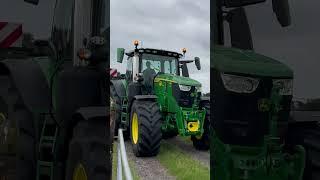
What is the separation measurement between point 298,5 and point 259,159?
2.75ft

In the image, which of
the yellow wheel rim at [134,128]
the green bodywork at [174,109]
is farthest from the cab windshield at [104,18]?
the green bodywork at [174,109]

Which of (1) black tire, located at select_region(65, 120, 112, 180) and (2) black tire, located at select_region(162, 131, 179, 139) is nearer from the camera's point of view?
(1) black tire, located at select_region(65, 120, 112, 180)

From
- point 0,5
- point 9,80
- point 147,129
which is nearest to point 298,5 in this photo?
point 0,5

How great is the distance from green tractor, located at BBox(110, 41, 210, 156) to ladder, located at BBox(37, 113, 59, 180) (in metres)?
5.39

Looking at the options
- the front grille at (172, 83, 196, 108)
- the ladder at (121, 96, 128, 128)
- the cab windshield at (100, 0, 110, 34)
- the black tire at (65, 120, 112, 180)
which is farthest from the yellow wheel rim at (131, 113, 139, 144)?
the cab windshield at (100, 0, 110, 34)

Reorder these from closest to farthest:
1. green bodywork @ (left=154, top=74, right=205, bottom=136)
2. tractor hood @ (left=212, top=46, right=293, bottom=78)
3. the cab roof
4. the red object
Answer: tractor hood @ (left=212, top=46, right=293, bottom=78)
the red object
green bodywork @ (left=154, top=74, right=205, bottom=136)
the cab roof

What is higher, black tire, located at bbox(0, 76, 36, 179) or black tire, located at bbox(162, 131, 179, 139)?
black tire, located at bbox(0, 76, 36, 179)

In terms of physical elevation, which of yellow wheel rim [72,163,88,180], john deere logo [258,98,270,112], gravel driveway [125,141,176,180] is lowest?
gravel driveway [125,141,176,180]

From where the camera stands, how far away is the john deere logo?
2.35 m

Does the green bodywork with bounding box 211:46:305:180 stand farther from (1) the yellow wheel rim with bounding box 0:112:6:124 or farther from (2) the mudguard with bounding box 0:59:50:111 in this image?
(1) the yellow wheel rim with bounding box 0:112:6:124

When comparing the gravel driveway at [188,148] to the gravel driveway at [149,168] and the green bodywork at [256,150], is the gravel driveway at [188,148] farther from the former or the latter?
the green bodywork at [256,150]

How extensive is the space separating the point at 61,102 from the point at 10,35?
58 centimetres

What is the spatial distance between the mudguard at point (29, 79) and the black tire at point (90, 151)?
513 mm

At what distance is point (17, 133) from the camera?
3227 millimetres
